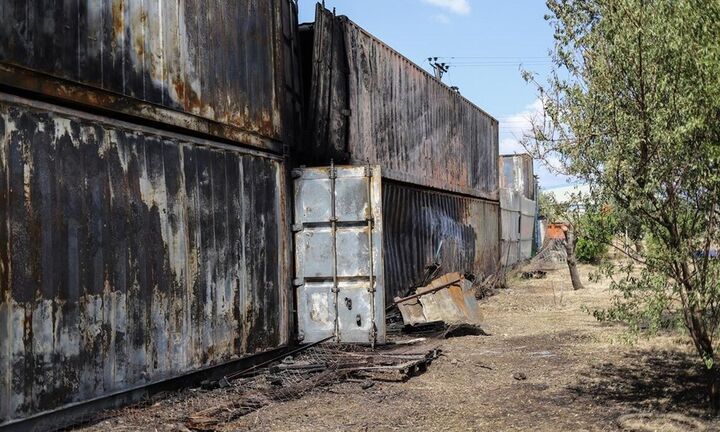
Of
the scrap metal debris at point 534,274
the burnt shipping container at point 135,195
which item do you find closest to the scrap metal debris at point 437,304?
the burnt shipping container at point 135,195

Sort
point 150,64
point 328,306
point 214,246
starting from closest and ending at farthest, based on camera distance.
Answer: point 150,64, point 214,246, point 328,306

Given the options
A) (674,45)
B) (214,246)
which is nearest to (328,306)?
(214,246)

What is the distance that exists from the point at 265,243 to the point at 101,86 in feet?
10.4

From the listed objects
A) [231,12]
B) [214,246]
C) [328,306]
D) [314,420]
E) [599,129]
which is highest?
[231,12]

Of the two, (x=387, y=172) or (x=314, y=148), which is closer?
(x=314, y=148)

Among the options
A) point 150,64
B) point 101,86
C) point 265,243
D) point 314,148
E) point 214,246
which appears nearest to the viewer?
point 101,86

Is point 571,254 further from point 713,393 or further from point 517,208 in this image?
point 713,393

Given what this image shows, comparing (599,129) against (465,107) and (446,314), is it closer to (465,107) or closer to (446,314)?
(446,314)

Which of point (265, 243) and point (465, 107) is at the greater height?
point (465, 107)

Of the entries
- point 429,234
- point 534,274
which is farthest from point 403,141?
point 534,274

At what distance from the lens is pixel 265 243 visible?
8.60 m

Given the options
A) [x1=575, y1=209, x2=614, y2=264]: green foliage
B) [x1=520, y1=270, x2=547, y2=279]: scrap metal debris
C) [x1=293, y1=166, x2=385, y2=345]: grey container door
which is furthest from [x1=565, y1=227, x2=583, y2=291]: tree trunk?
[x1=575, y1=209, x2=614, y2=264]: green foliage

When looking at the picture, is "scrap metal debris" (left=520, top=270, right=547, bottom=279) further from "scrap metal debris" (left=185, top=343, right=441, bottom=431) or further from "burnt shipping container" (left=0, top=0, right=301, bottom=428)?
"burnt shipping container" (left=0, top=0, right=301, bottom=428)

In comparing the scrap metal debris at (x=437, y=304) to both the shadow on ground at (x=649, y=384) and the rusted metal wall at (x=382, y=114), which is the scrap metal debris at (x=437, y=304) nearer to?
the rusted metal wall at (x=382, y=114)
